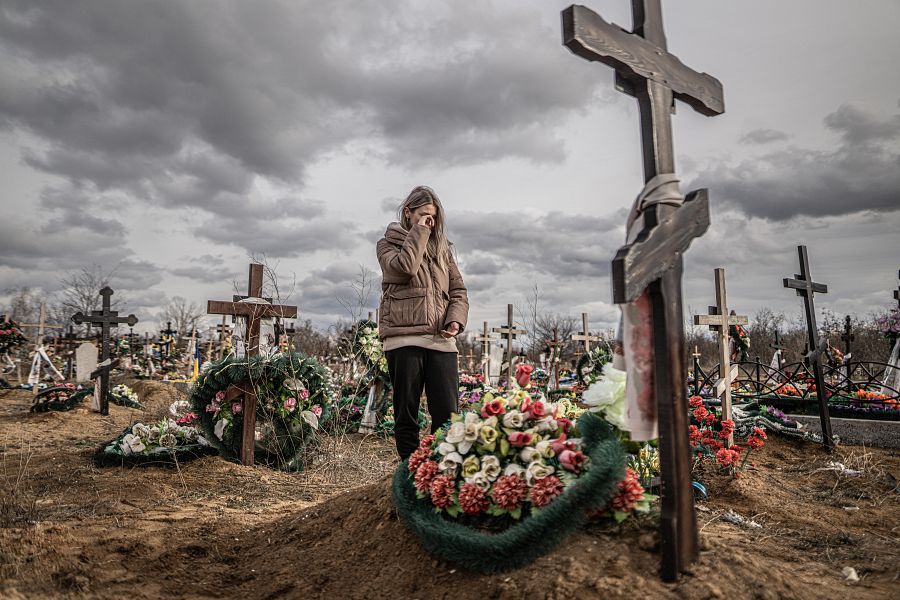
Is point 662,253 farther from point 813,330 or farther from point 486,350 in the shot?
point 486,350

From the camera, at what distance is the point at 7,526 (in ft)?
10.0

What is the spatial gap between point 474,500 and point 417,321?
1.20 m

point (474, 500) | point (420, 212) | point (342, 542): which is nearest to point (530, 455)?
point (474, 500)

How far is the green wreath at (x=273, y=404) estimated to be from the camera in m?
5.34

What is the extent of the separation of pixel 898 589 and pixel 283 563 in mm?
2682

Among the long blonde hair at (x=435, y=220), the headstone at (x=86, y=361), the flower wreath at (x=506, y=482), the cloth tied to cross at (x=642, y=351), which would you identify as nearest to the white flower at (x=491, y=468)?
the flower wreath at (x=506, y=482)

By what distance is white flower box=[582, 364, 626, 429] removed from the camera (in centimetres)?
240

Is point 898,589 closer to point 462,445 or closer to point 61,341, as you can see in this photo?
point 462,445

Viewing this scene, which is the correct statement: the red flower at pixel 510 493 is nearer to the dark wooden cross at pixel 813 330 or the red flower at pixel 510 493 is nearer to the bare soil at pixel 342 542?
the bare soil at pixel 342 542

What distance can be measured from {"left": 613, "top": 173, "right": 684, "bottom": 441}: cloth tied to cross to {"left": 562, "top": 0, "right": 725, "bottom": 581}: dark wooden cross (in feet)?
0.10

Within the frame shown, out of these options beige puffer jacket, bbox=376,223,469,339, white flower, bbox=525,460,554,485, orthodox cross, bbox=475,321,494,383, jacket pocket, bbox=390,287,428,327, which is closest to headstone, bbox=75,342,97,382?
orthodox cross, bbox=475,321,494,383

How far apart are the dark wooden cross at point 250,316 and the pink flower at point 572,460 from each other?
3.76m

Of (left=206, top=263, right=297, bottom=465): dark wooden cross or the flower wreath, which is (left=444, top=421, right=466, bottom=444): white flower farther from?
(left=206, top=263, right=297, bottom=465): dark wooden cross

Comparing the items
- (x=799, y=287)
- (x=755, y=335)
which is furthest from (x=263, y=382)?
Result: (x=755, y=335)
